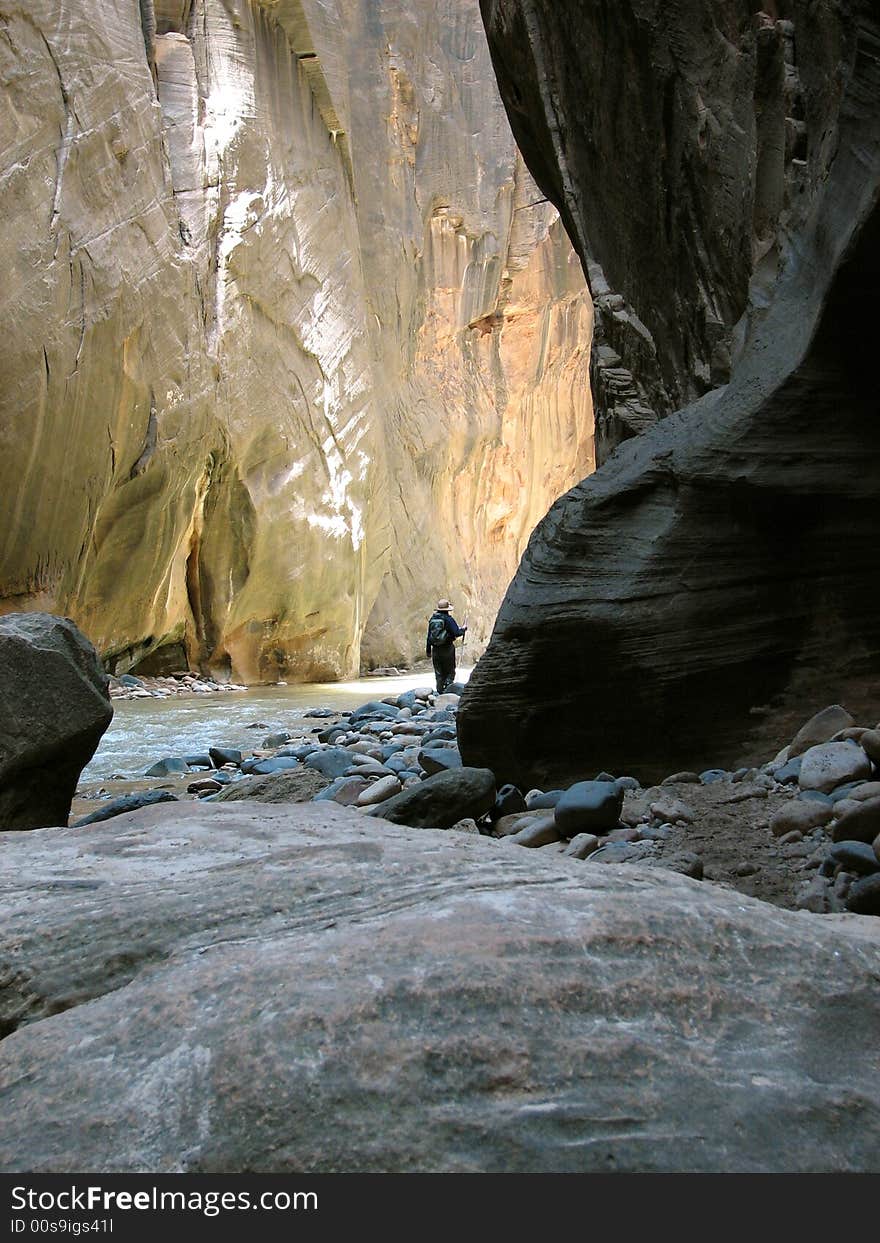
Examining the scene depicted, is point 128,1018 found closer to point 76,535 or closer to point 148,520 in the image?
point 76,535

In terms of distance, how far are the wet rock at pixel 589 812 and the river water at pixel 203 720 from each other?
3227 millimetres

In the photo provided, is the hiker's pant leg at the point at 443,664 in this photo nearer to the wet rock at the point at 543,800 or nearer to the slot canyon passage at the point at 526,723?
the slot canyon passage at the point at 526,723

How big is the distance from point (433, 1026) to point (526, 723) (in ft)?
8.09

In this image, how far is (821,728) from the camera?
10.1 feet

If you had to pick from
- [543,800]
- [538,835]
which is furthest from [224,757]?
[538,835]

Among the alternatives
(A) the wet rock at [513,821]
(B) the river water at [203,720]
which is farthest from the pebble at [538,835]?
(B) the river water at [203,720]

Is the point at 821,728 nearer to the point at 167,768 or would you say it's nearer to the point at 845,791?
the point at 845,791

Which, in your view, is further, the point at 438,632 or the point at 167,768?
the point at 438,632

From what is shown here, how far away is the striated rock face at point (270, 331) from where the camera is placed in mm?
9062

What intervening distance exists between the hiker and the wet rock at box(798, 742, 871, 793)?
21.3ft

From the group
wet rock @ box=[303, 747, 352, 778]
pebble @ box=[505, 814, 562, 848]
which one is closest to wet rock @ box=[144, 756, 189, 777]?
wet rock @ box=[303, 747, 352, 778]

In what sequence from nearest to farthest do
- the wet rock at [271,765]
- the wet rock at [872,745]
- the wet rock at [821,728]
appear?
the wet rock at [872,745]
the wet rock at [821,728]
the wet rock at [271,765]

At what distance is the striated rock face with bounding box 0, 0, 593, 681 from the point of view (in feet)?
29.7

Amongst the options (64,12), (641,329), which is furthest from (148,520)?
(641,329)
